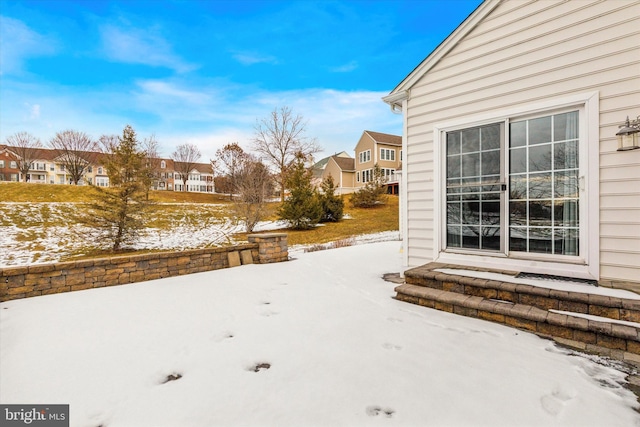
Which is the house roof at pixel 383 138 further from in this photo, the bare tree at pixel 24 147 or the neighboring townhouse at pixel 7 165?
the neighboring townhouse at pixel 7 165

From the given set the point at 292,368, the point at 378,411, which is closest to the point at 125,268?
the point at 292,368

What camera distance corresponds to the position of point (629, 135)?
106 inches

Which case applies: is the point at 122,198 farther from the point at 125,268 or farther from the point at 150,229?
the point at 125,268

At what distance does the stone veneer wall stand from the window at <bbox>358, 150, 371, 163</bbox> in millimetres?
25445

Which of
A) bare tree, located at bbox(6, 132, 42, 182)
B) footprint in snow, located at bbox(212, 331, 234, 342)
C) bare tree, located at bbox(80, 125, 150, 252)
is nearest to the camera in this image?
footprint in snow, located at bbox(212, 331, 234, 342)

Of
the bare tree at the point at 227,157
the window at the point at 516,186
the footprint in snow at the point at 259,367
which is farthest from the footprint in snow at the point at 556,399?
the bare tree at the point at 227,157

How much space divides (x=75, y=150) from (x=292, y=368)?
44.0 m

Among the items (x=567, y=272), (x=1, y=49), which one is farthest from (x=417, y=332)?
(x=1, y=49)

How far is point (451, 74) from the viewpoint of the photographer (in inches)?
153

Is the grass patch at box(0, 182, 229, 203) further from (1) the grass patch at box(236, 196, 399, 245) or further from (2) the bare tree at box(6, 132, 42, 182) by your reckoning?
(2) the bare tree at box(6, 132, 42, 182)

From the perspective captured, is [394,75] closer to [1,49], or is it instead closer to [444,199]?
[444,199]

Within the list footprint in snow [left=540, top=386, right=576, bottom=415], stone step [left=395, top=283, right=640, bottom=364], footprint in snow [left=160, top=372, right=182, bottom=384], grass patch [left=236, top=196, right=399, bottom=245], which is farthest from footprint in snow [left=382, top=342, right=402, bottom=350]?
grass patch [left=236, top=196, right=399, bottom=245]

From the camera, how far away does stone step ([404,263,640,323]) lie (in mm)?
2314

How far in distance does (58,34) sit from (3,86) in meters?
6.10
